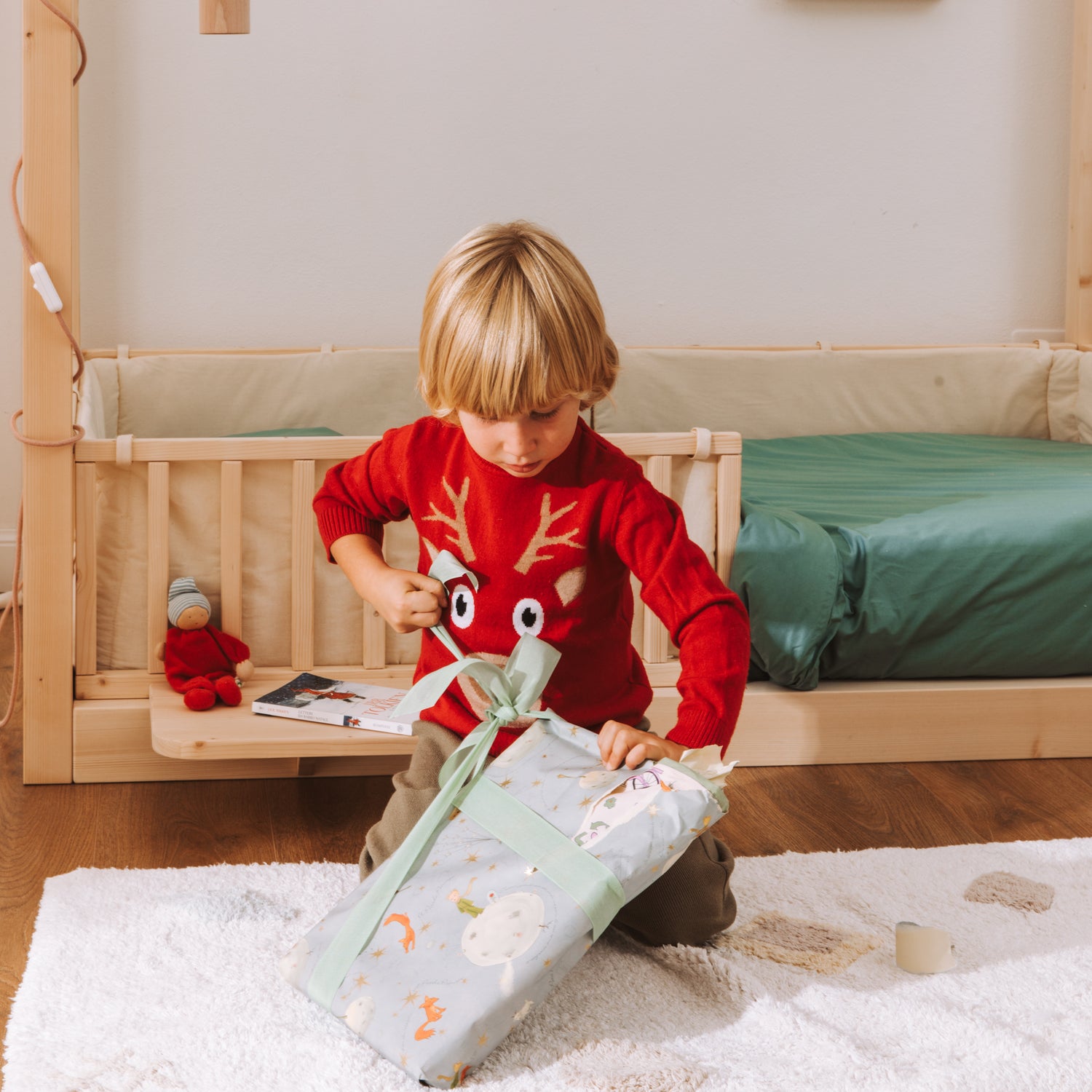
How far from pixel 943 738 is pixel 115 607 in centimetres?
103

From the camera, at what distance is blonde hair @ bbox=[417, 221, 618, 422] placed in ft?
2.92

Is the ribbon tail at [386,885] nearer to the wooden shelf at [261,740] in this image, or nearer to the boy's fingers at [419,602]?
the boy's fingers at [419,602]

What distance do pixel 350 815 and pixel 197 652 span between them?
0.25m

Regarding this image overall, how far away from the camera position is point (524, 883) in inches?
33.9

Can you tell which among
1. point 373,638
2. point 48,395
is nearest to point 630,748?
point 373,638

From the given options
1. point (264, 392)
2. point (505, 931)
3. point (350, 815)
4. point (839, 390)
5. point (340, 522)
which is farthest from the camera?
point (839, 390)

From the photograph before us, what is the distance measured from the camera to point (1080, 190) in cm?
241

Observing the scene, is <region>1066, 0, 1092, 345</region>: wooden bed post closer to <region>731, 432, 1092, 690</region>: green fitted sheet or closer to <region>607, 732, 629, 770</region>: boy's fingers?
<region>731, 432, 1092, 690</region>: green fitted sheet

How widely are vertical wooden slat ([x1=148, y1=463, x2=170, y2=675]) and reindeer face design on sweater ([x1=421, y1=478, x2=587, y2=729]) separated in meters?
0.49

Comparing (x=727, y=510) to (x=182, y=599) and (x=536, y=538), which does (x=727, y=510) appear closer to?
(x=536, y=538)

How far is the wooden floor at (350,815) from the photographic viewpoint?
48.3 inches

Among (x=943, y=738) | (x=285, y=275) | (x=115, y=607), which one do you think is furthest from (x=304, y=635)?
(x=285, y=275)

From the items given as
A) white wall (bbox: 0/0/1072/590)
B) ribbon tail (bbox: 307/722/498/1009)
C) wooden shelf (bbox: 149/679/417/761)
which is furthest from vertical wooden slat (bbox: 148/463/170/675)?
white wall (bbox: 0/0/1072/590)

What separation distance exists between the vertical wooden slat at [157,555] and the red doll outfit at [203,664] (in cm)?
2
